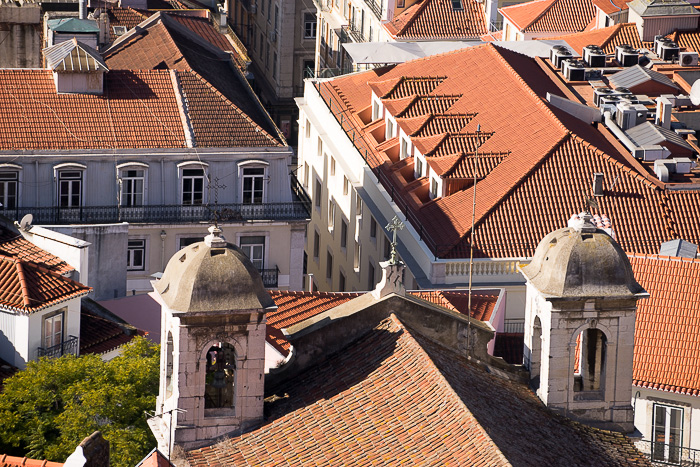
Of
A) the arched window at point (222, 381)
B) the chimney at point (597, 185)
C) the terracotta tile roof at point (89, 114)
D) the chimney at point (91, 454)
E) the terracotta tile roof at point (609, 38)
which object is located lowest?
the chimney at point (91, 454)

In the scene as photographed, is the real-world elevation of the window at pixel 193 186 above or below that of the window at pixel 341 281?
above

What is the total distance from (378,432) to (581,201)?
3770 centimetres

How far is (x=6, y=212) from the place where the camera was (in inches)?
3194

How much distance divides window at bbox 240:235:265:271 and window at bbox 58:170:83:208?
7.66m

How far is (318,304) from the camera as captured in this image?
6906 centimetres

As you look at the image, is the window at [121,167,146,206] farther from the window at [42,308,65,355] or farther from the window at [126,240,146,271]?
the window at [42,308,65,355]

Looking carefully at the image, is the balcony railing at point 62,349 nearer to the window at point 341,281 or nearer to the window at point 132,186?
the window at point 132,186

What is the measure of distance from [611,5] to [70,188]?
171 feet

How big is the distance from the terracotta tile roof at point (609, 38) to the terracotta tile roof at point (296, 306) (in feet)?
156

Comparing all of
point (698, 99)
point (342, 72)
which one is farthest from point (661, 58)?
point (342, 72)

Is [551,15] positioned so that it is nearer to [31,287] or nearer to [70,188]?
[70,188]

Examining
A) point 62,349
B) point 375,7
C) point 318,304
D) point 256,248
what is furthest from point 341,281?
point 375,7

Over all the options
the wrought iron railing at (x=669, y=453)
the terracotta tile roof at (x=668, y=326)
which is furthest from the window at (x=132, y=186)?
the wrought iron railing at (x=669, y=453)

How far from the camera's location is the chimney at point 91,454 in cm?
4500
